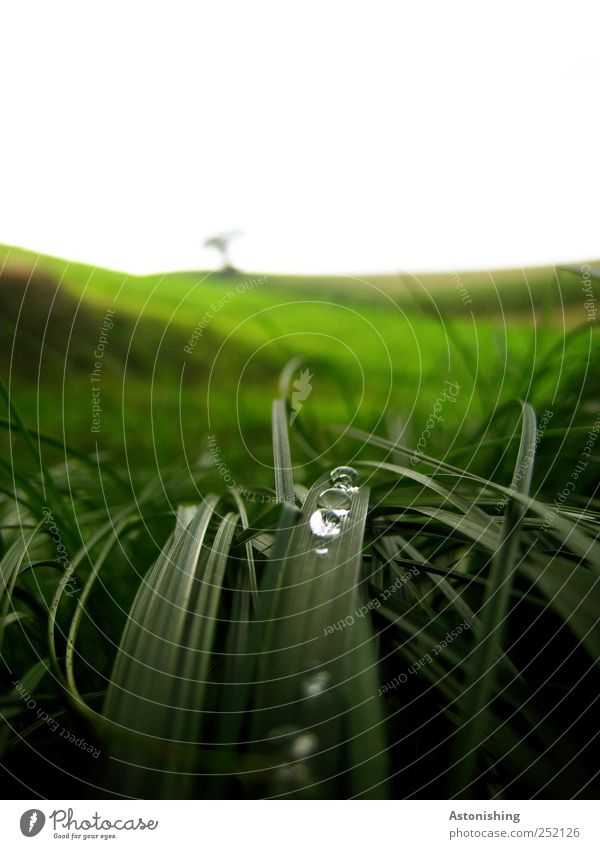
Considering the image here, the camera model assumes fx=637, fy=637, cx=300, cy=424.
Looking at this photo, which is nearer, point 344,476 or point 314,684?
point 314,684

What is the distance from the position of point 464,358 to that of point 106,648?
0.32m

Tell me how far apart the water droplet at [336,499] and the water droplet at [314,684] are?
9 centimetres

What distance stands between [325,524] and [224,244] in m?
0.21

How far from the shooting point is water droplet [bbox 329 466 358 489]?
1.21 feet

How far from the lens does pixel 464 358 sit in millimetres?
483

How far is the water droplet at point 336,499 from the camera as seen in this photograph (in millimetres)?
341

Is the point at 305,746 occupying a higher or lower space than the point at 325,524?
lower

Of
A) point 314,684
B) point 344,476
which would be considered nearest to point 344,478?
point 344,476

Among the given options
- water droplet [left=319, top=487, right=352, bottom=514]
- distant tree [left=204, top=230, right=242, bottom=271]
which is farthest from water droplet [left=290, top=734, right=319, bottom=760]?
distant tree [left=204, top=230, right=242, bottom=271]

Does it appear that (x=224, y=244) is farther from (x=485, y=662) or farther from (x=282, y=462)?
(x=485, y=662)

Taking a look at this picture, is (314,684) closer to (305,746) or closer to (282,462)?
(305,746)

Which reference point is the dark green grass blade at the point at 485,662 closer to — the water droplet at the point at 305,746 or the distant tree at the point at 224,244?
the water droplet at the point at 305,746

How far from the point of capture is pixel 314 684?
281 mm

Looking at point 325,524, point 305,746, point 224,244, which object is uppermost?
point 224,244
